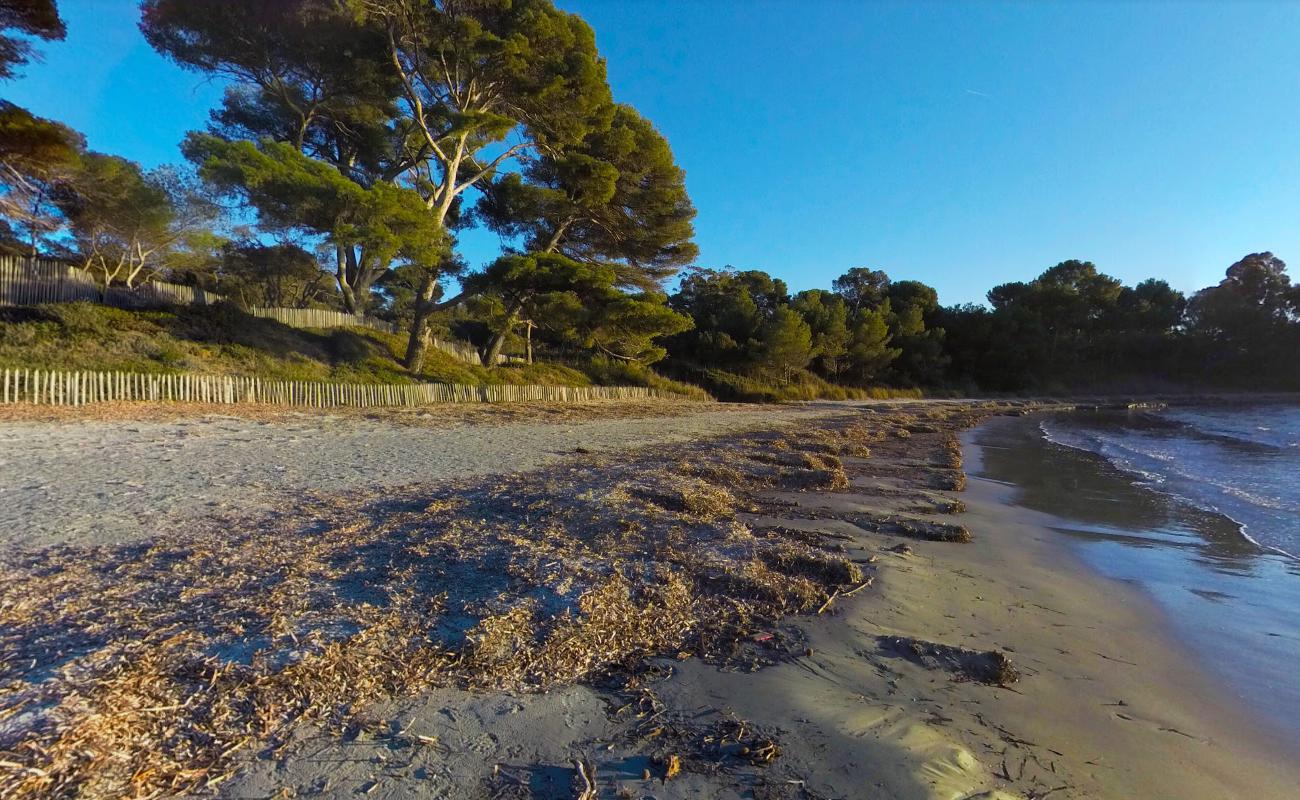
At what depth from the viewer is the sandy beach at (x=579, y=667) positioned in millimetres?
2125

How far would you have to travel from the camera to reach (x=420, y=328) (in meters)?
22.5

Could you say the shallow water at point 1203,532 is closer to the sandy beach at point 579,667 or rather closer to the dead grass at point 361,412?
the sandy beach at point 579,667

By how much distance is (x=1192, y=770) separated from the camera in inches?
105

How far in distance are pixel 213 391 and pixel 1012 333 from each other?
59.9 m

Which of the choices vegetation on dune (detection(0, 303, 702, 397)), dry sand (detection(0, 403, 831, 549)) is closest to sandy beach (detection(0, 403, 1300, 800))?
dry sand (detection(0, 403, 831, 549))

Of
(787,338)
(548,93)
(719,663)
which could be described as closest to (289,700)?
(719,663)

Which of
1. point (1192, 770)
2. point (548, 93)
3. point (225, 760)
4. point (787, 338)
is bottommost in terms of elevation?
point (1192, 770)

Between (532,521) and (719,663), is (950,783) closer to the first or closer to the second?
(719,663)

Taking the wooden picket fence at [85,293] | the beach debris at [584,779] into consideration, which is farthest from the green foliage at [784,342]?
the beach debris at [584,779]

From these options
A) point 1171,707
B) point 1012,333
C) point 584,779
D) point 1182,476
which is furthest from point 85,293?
point 1012,333

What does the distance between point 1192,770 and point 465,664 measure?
10.8 ft

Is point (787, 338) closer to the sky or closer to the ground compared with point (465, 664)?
closer to the sky

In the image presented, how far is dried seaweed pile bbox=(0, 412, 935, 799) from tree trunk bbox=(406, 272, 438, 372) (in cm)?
1779

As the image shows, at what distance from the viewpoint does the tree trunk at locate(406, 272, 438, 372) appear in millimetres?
22391
